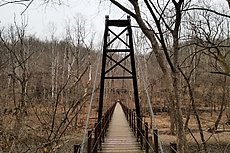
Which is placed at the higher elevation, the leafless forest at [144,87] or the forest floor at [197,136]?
the leafless forest at [144,87]

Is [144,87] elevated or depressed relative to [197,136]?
elevated

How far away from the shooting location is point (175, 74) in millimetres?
3547

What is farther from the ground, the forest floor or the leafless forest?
the leafless forest

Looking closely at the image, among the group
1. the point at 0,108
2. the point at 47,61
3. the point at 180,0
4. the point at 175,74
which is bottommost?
the point at 0,108

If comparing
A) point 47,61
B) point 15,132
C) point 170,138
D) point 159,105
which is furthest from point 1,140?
point 47,61

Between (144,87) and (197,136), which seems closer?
(144,87)

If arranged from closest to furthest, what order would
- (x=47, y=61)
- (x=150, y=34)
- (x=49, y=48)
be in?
(x=150, y=34), (x=47, y=61), (x=49, y=48)

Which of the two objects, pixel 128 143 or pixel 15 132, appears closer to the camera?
pixel 15 132

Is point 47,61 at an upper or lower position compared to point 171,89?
Result: upper

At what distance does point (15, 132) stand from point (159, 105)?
2127cm

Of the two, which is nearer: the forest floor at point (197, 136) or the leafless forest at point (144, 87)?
the leafless forest at point (144, 87)

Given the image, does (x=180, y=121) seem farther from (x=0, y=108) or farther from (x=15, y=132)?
(x=0, y=108)

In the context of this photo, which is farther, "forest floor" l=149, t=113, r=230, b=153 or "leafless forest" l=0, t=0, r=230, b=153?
"forest floor" l=149, t=113, r=230, b=153

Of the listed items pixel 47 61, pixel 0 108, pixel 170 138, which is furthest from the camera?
pixel 47 61
